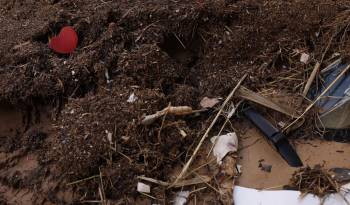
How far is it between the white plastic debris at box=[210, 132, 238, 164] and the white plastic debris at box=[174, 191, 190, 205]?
0.91 feet

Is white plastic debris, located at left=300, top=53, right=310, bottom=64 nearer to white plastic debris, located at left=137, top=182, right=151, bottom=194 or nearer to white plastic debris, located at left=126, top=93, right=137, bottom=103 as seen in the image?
white plastic debris, located at left=126, top=93, right=137, bottom=103

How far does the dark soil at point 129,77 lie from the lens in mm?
2736

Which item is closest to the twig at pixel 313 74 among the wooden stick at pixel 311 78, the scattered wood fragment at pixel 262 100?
the wooden stick at pixel 311 78

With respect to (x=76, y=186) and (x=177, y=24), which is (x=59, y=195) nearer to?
(x=76, y=186)

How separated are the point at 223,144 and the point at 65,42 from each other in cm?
139

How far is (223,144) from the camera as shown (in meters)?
2.79

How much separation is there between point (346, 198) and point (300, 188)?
0.79ft

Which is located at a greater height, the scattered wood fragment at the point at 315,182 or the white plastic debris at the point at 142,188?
the scattered wood fragment at the point at 315,182

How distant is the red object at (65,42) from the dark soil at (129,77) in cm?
5

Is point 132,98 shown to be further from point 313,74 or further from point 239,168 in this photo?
point 313,74

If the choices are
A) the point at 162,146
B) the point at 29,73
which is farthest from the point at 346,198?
the point at 29,73

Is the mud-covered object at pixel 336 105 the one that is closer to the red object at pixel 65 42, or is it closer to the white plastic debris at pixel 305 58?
the white plastic debris at pixel 305 58

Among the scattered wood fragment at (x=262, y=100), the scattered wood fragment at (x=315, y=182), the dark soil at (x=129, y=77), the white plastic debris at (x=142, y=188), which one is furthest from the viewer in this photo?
the scattered wood fragment at (x=262, y=100)

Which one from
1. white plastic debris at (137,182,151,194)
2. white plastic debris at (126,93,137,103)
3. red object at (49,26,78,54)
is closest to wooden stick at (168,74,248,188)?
white plastic debris at (137,182,151,194)
